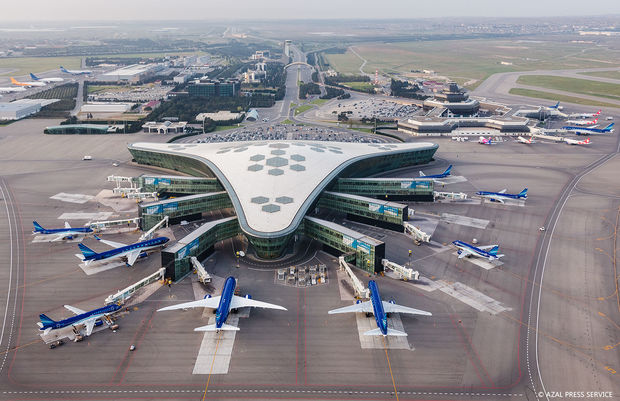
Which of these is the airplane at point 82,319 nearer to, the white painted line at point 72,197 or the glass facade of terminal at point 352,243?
the glass facade of terminal at point 352,243

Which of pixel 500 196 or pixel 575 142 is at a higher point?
pixel 575 142

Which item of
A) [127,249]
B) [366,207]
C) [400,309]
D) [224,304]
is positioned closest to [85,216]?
[127,249]

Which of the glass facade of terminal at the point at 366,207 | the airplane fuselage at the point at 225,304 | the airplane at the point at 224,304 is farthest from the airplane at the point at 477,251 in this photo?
the airplane fuselage at the point at 225,304

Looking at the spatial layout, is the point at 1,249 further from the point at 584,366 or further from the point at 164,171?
the point at 584,366

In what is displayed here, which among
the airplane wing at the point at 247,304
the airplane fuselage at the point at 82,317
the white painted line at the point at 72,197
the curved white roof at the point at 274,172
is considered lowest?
the white painted line at the point at 72,197

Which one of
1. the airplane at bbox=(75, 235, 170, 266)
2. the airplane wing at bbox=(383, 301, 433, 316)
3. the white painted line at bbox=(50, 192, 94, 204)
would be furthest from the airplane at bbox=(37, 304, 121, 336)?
the white painted line at bbox=(50, 192, 94, 204)

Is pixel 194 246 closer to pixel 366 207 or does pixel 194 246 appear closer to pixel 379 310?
pixel 379 310

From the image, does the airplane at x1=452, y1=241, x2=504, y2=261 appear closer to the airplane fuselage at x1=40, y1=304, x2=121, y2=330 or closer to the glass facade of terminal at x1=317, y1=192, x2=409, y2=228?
the glass facade of terminal at x1=317, y1=192, x2=409, y2=228
